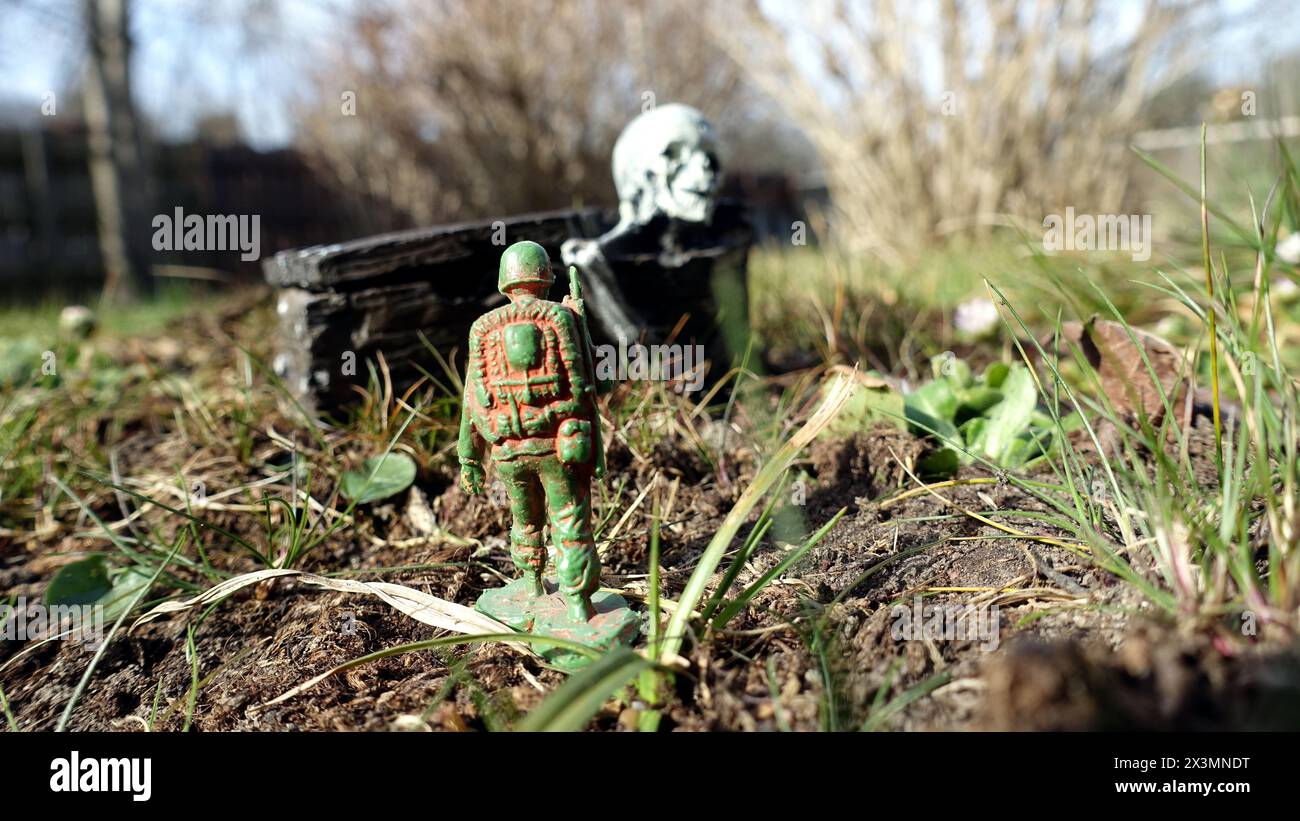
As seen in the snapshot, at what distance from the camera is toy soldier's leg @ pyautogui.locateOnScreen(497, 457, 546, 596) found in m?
1.47

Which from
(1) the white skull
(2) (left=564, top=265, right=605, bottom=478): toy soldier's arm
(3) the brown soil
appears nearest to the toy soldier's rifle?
(2) (left=564, top=265, right=605, bottom=478): toy soldier's arm

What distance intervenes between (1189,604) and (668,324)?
1855mm

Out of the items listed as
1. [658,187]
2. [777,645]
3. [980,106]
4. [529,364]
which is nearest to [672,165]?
[658,187]

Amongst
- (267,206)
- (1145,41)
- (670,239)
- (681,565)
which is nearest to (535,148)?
(267,206)

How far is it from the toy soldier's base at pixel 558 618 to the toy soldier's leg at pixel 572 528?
40mm

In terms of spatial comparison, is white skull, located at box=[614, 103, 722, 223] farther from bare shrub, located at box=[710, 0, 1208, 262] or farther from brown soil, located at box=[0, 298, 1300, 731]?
bare shrub, located at box=[710, 0, 1208, 262]

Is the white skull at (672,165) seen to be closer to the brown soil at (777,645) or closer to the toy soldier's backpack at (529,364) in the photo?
the brown soil at (777,645)

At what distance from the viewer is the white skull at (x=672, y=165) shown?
108 inches

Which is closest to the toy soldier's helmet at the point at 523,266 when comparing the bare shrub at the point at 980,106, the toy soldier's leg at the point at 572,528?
the toy soldier's leg at the point at 572,528

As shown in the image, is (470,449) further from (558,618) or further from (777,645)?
(777,645)

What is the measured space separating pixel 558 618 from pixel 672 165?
1764mm

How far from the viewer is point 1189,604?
1176mm
